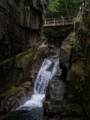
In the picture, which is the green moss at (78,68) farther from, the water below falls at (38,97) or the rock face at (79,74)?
the water below falls at (38,97)

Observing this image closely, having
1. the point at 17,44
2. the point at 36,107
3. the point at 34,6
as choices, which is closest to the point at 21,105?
the point at 36,107

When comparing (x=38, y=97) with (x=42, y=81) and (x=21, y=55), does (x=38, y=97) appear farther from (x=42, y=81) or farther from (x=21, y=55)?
(x=21, y=55)

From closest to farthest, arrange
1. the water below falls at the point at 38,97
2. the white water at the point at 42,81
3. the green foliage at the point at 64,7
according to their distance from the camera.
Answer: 1. the water below falls at the point at 38,97
2. the white water at the point at 42,81
3. the green foliage at the point at 64,7

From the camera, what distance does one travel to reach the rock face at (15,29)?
26.3 m

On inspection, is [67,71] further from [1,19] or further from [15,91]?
[1,19]

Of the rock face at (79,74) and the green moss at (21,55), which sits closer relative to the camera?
the rock face at (79,74)

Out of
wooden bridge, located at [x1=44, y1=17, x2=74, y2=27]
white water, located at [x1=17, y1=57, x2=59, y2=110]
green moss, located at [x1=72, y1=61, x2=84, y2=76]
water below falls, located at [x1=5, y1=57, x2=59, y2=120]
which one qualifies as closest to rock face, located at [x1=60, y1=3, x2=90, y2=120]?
green moss, located at [x1=72, y1=61, x2=84, y2=76]

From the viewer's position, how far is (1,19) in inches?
1000

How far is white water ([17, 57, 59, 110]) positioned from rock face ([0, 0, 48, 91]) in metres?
2.21

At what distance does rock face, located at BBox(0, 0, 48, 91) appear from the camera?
2630cm

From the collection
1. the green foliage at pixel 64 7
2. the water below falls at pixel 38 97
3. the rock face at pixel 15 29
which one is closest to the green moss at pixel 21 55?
the rock face at pixel 15 29

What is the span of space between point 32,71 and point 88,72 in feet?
40.9

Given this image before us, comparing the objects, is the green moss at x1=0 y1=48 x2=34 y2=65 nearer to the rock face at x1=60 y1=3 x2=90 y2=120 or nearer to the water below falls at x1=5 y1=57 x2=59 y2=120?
the water below falls at x1=5 y1=57 x2=59 y2=120

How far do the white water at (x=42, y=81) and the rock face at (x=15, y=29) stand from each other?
2.21 metres
